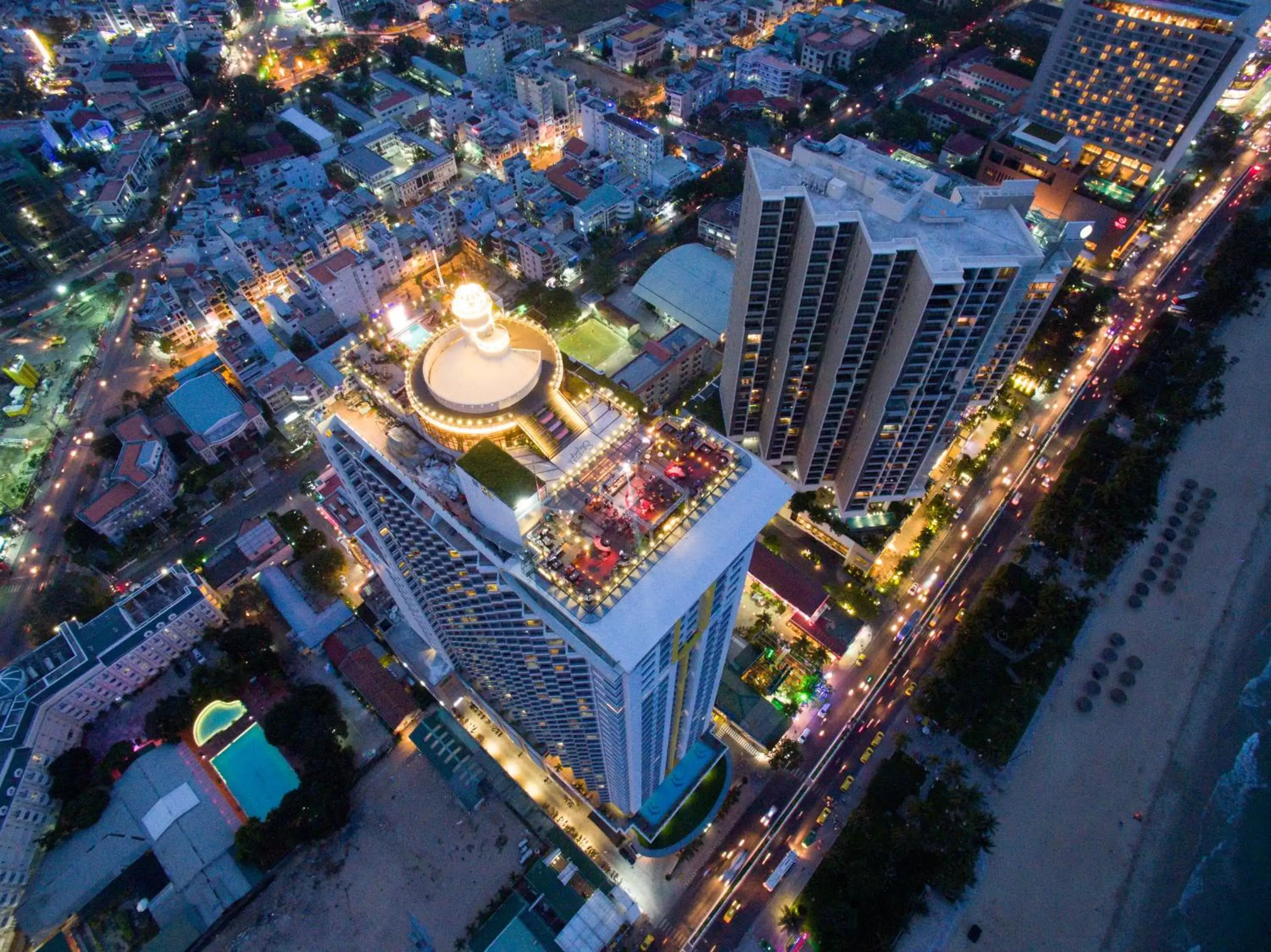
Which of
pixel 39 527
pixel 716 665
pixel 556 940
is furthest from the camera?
pixel 39 527

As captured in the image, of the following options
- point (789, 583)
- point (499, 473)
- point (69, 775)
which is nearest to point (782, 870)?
point (789, 583)

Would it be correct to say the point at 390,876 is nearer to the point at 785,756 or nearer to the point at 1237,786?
the point at 785,756

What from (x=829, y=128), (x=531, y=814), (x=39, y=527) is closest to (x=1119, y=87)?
(x=829, y=128)

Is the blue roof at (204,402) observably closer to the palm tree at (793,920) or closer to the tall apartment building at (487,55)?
the palm tree at (793,920)

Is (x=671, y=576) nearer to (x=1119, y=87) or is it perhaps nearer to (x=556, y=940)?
(x=556, y=940)

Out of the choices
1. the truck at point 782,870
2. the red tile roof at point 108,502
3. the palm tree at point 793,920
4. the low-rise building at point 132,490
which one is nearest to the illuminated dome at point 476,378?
the truck at point 782,870
